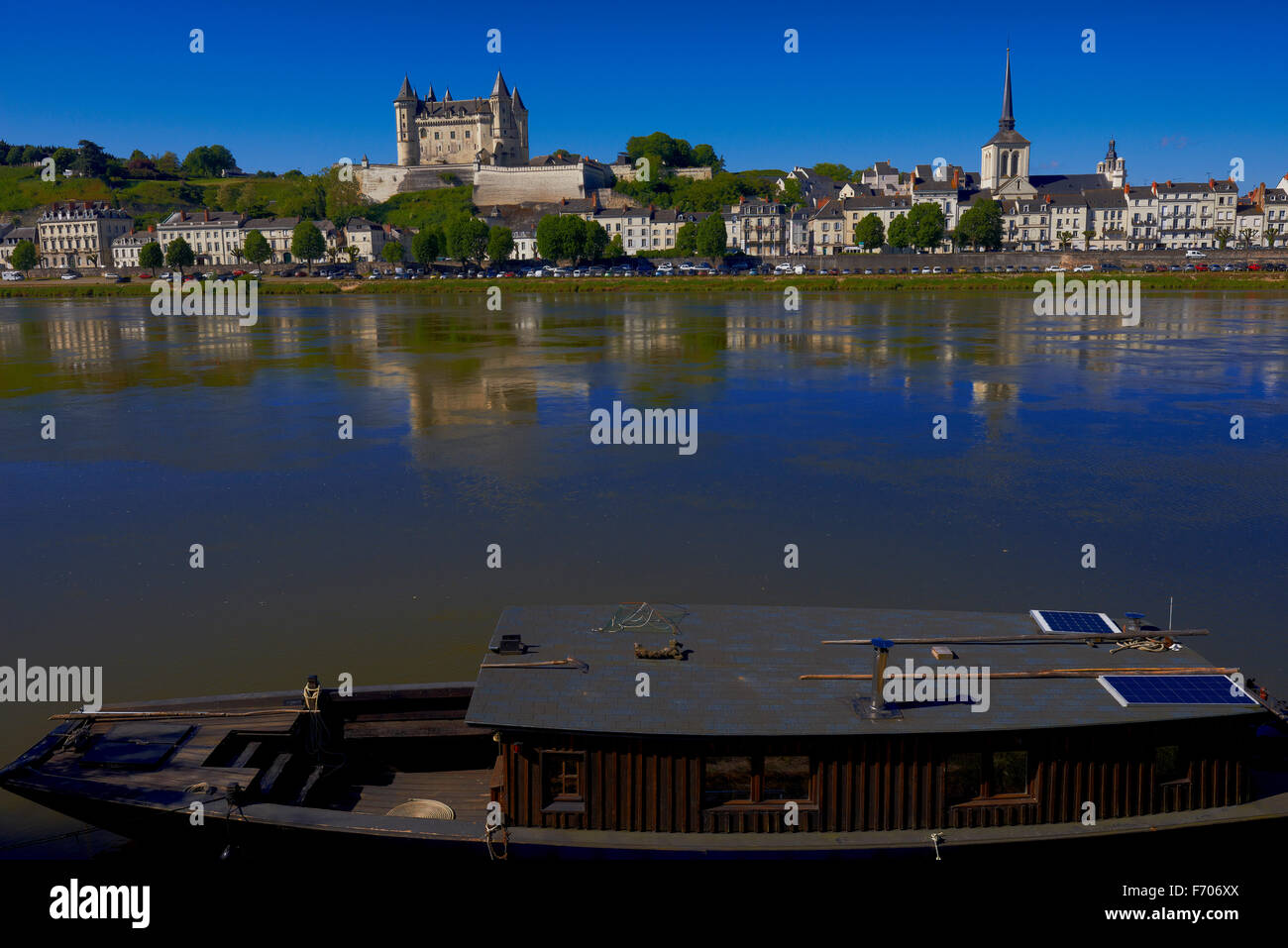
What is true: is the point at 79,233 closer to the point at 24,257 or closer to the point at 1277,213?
the point at 24,257

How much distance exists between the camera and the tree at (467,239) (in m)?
120

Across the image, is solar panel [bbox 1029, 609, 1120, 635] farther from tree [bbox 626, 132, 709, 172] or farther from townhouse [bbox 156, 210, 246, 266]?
tree [bbox 626, 132, 709, 172]

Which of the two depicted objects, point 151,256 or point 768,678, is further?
point 151,256

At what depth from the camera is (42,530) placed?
17.4m

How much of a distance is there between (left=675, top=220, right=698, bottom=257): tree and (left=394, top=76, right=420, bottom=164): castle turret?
202 feet

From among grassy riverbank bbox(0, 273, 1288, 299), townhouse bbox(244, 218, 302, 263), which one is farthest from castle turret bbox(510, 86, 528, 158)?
grassy riverbank bbox(0, 273, 1288, 299)

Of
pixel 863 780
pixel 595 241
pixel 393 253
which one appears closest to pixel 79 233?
pixel 393 253

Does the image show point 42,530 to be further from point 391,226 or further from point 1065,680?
point 391,226

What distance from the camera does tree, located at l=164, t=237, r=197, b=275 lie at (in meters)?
128

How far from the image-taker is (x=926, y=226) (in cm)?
11306

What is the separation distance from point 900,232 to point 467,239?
50406 millimetres

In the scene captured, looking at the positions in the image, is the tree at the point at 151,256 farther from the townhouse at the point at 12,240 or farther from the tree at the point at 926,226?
the tree at the point at 926,226
